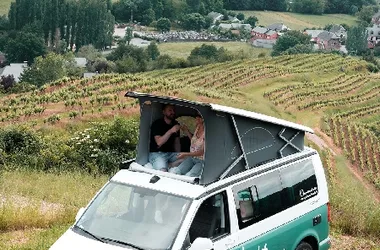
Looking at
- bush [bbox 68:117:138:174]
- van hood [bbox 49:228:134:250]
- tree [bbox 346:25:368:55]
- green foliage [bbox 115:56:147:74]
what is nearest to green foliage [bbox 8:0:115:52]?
green foliage [bbox 115:56:147:74]

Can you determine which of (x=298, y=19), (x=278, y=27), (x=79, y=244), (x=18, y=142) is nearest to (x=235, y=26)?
(x=278, y=27)

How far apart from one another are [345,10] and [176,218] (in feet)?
450

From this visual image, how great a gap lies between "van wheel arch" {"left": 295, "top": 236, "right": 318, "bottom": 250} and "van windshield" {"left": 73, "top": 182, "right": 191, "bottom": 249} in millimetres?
2077

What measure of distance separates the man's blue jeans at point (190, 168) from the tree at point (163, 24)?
109 m

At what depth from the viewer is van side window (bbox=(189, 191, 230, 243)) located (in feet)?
22.6

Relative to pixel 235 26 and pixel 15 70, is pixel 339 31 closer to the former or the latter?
pixel 235 26

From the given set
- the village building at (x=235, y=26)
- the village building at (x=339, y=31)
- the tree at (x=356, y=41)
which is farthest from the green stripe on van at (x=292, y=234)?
the village building at (x=235, y=26)

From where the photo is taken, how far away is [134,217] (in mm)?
7004

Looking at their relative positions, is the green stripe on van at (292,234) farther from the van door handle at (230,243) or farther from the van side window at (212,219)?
the van side window at (212,219)

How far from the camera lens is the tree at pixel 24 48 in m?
84.6

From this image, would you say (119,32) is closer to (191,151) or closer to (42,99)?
(42,99)

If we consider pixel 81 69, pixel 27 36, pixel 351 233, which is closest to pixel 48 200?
pixel 351 233

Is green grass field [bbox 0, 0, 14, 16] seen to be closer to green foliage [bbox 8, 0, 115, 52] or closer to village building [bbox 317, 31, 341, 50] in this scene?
green foliage [bbox 8, 0, 115, 52]

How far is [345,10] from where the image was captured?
13750 cm
